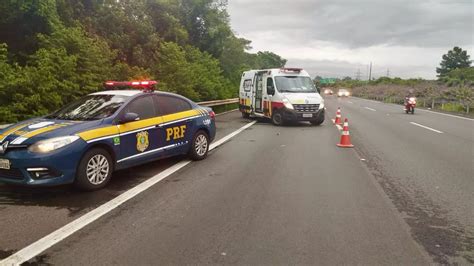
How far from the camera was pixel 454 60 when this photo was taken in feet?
349

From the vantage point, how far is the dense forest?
1224cm

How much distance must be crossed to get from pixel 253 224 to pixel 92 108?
3748 millimetres

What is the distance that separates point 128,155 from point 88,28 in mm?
17970

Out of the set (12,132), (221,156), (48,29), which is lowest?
(221,156)

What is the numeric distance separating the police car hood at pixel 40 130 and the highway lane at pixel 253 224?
1.36 m

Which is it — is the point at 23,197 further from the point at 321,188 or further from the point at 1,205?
the point at 321,188

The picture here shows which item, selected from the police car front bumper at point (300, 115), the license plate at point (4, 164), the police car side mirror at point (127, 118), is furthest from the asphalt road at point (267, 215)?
the police car front bumper at point (300, 115)

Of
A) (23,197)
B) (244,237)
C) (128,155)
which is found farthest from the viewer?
(128,155)

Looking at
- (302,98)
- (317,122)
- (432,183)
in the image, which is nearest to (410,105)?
(317,122)

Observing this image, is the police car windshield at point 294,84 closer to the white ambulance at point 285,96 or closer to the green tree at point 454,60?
the white ambulance at point 285,96

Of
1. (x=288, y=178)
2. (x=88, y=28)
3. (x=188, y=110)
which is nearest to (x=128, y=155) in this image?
(x=188, y=110)

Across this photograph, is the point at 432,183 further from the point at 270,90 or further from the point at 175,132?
the point at 270,90

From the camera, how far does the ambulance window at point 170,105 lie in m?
7.71

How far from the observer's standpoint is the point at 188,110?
334 inches
